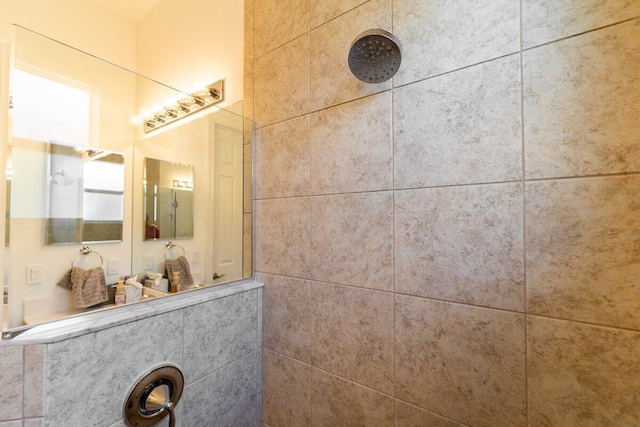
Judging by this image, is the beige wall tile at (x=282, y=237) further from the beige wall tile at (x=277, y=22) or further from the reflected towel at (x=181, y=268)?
the beige wall tile at (x=277, y=22)

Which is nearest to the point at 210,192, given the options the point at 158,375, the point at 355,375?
the point at 158,375

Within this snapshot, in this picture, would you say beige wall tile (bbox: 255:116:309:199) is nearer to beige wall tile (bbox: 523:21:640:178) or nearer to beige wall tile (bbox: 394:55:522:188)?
beige wall tile (bbox: 394:55:522:188)

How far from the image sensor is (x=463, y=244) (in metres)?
0.75

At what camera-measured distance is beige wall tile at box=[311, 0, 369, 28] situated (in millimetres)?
972

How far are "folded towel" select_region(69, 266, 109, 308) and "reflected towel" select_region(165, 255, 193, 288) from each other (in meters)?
0.25

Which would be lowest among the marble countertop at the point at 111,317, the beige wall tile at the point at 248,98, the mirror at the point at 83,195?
the marble countertop at the point at 111,317

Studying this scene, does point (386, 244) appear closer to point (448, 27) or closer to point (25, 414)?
point (448, 27)

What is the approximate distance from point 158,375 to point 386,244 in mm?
836

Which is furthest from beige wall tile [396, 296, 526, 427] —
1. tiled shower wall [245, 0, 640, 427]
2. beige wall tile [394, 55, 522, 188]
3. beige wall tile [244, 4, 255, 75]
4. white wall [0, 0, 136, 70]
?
white wall [0, 0, 136, 70]

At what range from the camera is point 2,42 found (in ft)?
4.77

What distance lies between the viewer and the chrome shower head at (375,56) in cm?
76

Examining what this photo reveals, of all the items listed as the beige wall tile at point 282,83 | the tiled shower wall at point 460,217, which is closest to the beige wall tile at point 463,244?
the tiled shower wall at point 460,217

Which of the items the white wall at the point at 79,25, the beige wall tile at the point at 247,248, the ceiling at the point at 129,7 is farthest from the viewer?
the ceiling at the point at 129,7

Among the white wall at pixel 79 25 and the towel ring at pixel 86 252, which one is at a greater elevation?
the white wall at pixel 79 25
